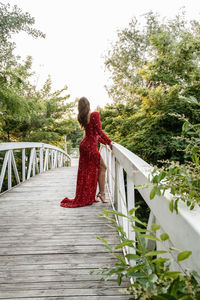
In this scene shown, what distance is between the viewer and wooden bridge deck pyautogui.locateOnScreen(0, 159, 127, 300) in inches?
72.7

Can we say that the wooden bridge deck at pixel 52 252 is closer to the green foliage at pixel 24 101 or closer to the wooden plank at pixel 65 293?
the wooden plank at pixel 65 293

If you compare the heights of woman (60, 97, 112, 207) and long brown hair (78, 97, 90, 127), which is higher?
long brown hair (78, 97, 90, 127)

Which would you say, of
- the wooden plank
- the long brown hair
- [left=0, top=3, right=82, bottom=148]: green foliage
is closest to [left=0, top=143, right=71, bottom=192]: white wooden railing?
[left=0, top=3, right=82, bottom=148]: green foliage

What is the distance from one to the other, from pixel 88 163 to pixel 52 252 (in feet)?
6.35

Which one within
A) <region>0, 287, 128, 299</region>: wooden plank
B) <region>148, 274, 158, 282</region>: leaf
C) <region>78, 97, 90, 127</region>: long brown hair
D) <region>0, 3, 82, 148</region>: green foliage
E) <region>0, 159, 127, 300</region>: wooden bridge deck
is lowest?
<region>0, 287, 128, 299</region>: wooden plank

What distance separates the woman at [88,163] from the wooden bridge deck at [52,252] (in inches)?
8.2

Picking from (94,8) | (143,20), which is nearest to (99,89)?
(143,20)

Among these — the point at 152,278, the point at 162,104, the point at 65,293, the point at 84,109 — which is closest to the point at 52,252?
the point at 65,293

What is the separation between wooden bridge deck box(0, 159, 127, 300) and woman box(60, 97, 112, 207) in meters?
0.21

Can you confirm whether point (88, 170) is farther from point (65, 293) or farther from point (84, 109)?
point (65, 293)

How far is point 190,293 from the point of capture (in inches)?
21.1

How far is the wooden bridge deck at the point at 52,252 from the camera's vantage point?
1.85m

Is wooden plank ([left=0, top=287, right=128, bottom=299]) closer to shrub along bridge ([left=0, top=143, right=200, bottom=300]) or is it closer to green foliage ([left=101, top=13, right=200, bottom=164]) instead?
shrub along bridge ([left=0, top=143, right=200, bottom=300])

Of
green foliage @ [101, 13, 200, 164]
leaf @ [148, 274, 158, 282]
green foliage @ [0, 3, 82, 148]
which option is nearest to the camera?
leaf @ [148, 274, 158, 282]
